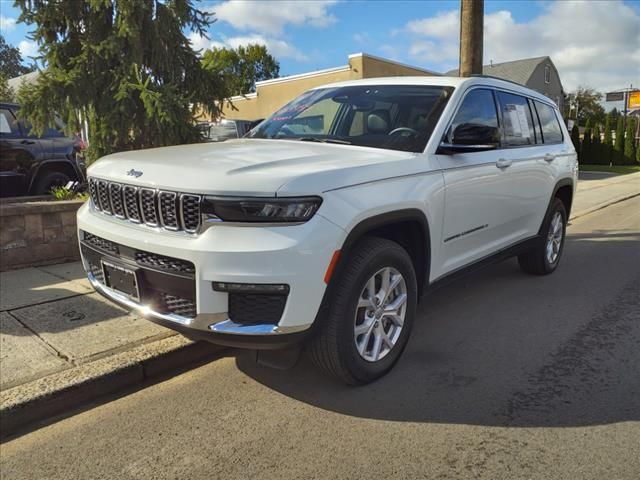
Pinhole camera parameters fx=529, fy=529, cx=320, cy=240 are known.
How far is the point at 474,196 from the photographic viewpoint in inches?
154

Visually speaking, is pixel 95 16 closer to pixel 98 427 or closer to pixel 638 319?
pixel 98 427

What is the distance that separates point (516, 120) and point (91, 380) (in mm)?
4039

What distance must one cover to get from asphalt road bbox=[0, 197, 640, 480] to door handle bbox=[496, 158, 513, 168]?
1.32 metres

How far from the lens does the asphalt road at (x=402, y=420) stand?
2551 mm

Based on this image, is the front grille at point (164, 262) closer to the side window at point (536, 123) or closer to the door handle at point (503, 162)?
the door handle at point (503, 162)

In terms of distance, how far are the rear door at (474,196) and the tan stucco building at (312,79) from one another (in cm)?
1483

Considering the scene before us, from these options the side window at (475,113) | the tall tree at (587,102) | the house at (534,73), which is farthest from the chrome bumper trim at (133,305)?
the tall tree at (587,102)

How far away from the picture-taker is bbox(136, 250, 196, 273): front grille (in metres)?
2.66

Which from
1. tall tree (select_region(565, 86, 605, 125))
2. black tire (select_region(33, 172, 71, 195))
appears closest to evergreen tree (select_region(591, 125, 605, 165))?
black tire (select_region(33, 172, 71, 195))

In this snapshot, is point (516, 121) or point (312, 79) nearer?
point (516, 121)

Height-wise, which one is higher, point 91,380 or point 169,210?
point 169,210

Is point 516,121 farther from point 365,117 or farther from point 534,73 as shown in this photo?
point 534,73

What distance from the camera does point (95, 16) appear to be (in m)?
6.51

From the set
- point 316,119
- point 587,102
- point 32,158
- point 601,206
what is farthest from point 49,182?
point 587,102
